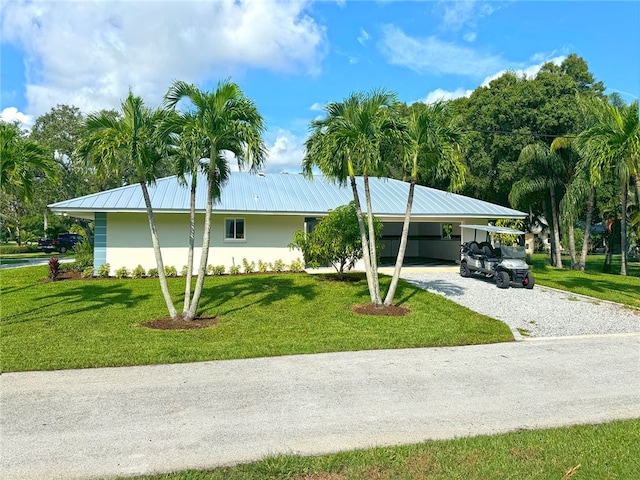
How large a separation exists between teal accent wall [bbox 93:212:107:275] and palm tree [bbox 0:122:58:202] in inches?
230

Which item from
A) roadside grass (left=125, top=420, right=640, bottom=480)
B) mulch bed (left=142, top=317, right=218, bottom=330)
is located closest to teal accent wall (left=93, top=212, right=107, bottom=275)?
mulch bed (left=142, top=317, right=218, bottom=330)

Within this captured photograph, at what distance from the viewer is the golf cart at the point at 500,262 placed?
1429cm

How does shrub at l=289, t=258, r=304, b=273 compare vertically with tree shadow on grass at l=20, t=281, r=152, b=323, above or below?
above

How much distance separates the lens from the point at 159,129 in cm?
877

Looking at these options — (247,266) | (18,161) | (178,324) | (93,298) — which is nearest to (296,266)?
(247,266)

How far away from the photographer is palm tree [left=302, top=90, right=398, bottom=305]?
9719mm

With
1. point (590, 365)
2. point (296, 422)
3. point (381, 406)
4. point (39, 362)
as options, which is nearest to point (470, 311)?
point (590, 365)

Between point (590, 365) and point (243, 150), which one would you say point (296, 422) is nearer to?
point (590, 365)

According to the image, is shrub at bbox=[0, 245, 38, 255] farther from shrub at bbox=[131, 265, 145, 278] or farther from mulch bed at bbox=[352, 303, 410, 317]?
mulch bed at bbox=[352, 303, 410, 317]

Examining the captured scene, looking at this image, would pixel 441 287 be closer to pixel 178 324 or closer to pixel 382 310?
pixel 382 310

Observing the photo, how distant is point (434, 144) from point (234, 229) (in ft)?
33.6

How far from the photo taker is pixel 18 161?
10.1 metres

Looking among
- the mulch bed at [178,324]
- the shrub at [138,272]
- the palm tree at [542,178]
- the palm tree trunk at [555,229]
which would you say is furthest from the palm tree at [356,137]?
the palm tree trunk at [555,229]

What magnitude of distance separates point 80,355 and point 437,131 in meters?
8.36
